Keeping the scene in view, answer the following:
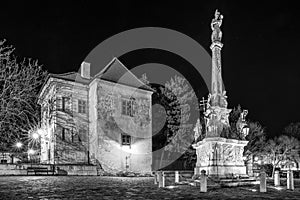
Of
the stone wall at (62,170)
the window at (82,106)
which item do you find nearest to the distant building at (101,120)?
the window at (82,106)

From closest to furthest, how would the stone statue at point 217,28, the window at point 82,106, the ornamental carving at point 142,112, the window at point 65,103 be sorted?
the stone statue at point 217,28 → the window at point 65,103 → the window at point 82,106 → the ornamental carving at point 142,112

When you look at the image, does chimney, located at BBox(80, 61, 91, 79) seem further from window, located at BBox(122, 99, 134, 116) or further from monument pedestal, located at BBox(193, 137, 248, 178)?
monument pedestal, located at BBox(193, 137, 248, 178)

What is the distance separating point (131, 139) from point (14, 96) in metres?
18.8

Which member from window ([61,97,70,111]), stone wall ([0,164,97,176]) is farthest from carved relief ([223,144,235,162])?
window ([61,97,70,111])

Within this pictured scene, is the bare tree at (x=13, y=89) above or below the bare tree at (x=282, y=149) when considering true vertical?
above

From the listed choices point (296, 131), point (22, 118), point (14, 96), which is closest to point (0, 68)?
point (14, 96)

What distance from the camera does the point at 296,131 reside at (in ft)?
186

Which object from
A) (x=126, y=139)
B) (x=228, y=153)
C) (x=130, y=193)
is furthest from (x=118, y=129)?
(x=130, y=193)

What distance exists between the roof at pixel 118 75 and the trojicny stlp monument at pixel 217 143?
19468 millimetres

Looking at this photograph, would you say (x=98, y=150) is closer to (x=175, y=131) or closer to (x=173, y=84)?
(x=175, y=131)

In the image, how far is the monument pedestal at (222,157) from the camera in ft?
49.9

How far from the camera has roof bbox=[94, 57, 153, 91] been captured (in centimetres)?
3562

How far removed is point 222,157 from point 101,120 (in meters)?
20.1

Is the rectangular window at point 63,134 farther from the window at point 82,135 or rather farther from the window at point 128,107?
the window at point 128,107
